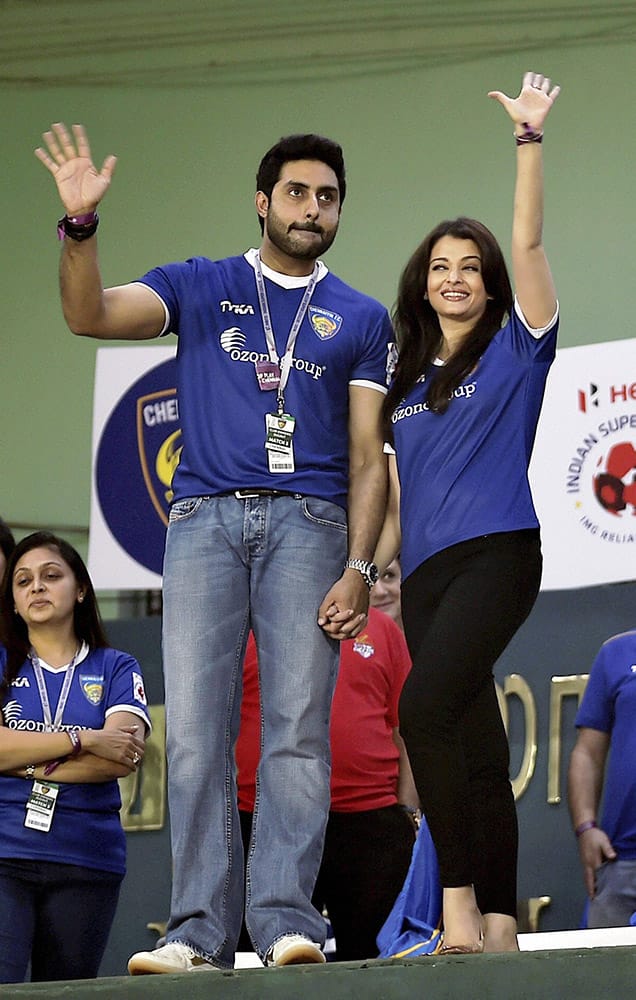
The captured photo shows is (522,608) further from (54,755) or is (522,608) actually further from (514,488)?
(54,755)

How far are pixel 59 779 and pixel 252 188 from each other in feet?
13.0

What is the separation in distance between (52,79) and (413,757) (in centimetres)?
518

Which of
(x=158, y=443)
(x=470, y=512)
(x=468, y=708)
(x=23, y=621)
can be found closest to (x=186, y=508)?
(x=470, y=512)

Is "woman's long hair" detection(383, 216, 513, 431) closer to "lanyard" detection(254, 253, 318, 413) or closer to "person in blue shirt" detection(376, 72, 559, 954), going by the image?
"person in blue shirt" detection(376, 72, 559, 954)

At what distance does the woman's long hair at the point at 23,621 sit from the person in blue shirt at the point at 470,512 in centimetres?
94

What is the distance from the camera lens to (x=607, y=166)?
670cm

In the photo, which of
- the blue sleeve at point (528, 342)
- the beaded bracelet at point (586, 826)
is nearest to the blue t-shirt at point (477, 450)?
the blue sleeve at point (528, 342)

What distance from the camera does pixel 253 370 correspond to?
3197mm

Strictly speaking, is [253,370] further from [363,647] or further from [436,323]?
[363,647]

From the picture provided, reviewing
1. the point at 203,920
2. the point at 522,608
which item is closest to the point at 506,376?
the point at 522,608

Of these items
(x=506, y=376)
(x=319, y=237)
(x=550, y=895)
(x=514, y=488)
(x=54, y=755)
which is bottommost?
(x=550, y=895)

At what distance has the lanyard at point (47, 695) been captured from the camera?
145 inches

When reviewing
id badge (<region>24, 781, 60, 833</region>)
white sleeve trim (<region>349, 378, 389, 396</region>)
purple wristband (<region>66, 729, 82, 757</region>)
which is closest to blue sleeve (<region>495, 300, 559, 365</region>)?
white sleeve trim (<region>349, 378, 389, 396</region>)

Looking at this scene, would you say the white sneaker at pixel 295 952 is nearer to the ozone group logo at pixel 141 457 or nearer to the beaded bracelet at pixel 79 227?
the beaded bracelet at pixel 79 227
